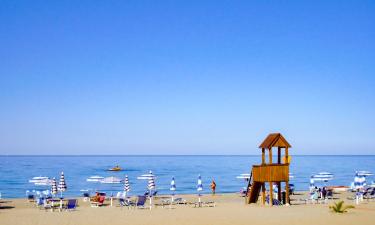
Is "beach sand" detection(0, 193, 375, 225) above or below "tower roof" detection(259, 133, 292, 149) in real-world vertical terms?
below

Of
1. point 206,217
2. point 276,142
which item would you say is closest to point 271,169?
point 276,142

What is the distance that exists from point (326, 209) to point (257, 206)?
362 centimetres

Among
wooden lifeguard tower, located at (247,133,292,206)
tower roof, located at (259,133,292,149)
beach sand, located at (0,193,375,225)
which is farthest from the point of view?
tower roof, located at (259,133,292,149)

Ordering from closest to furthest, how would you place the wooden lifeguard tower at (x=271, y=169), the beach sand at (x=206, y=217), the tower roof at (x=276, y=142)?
the beach sand at (x=206, y=217)
the wooden lifeguard tower at (x=271, y=169)
the tower roof at (x=276, y=142)

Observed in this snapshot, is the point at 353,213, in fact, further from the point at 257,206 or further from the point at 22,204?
the point at 22,204

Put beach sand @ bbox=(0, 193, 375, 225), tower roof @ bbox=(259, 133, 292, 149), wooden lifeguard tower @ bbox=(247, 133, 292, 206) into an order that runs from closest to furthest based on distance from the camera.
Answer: beach sand @ bbox=(0, 193, 375, 225)
wooden lifeguard tower @ bbox=(247, 133, 292, 206)
tower roof @ bbox=(259, 133, 292, 149)

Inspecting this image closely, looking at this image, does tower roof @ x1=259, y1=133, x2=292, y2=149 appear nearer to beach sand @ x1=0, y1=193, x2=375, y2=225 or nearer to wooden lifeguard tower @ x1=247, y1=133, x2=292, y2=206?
wooden lifeguard tower @ x1=247, y1=133, x2=292, y2=206

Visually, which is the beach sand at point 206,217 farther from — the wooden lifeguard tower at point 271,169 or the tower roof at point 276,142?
the tower roof at point 276,142

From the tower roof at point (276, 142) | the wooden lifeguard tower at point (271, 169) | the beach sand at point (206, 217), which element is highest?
the tower roof at point (276, 142)

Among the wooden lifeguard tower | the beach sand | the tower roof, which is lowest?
the beach sand

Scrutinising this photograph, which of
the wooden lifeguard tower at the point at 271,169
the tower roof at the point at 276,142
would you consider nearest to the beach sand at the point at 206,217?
the wooden lifeguard tower at the point at 271,169

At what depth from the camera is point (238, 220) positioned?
17.8 m

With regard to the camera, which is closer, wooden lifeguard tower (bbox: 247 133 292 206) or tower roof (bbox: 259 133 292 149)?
wooden lifeguard tower (bbox: 247 133 292 206)

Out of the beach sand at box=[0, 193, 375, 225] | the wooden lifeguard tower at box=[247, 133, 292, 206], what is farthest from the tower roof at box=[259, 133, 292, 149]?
the beach sand at box=[0, 193, 375, 225]
